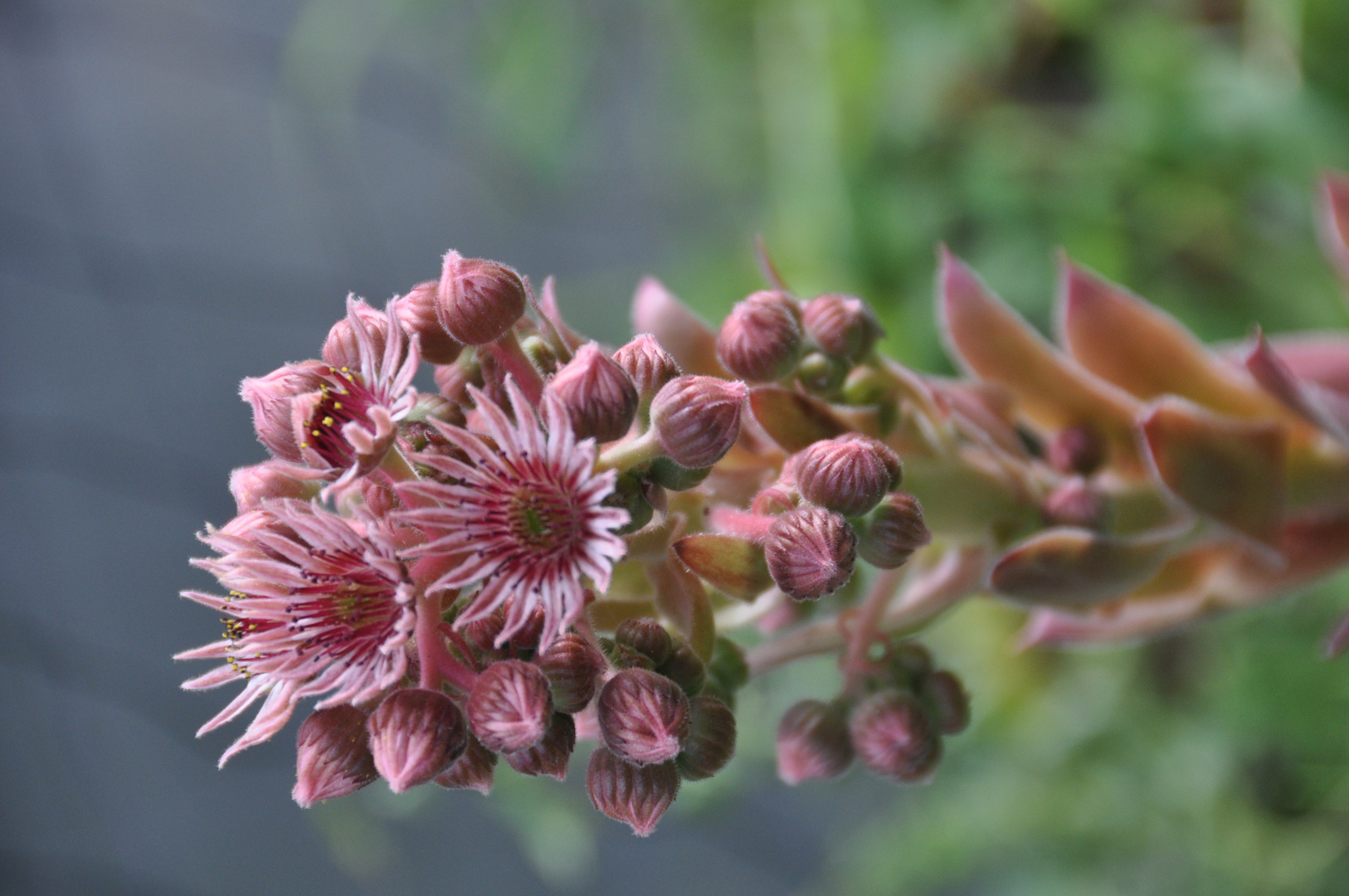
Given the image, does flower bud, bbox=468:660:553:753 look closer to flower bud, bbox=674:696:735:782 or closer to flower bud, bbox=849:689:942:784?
flower bud, bbox=674:696:735:782

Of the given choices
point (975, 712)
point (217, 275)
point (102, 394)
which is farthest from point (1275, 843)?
point (102, 394)

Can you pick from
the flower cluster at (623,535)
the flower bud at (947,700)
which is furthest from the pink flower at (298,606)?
the flower bud at (947,700)

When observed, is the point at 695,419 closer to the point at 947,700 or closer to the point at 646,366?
the point at 646,366

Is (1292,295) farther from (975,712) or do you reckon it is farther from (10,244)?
(10,244)

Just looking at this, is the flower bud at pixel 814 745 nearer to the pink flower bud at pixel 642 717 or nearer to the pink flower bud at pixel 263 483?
the pink flower bud at pixel 642 717

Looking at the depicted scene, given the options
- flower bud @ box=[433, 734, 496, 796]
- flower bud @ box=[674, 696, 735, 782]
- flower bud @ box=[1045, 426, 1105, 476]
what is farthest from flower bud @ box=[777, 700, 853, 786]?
flower bud @ box=[1045, 426, 1105, 476]

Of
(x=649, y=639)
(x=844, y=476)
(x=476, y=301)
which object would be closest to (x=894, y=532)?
(x=844, y=476)
